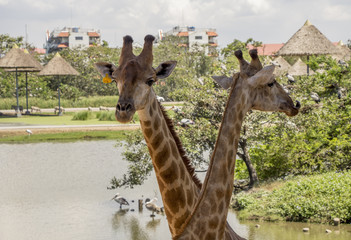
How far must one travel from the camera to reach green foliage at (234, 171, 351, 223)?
12.3 meters

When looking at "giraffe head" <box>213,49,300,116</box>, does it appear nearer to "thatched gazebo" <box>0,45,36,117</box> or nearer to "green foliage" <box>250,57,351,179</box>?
"green foliage" <box>250,57,351,179</box>

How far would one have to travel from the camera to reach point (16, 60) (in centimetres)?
4128

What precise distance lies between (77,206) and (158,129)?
10.8m

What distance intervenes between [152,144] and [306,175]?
1032 cm

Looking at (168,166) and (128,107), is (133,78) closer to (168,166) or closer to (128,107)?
(128,107)

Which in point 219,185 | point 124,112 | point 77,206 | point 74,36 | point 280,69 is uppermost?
point 74,36

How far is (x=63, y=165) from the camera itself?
21.9 metres

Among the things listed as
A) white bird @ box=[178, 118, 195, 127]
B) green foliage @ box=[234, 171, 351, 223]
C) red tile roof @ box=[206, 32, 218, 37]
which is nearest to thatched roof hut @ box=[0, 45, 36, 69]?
white bird @ box=[178, 118, 195, 127]

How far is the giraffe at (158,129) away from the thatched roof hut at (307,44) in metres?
28.9

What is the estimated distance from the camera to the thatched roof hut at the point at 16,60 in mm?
40938

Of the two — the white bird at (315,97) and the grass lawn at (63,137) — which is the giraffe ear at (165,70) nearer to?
the white bird at (315,97)

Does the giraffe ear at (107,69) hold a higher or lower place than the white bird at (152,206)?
higher

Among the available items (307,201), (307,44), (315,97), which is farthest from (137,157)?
(307,44)

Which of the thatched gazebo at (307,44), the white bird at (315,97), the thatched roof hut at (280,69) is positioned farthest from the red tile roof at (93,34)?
the white bird at (315,97)
